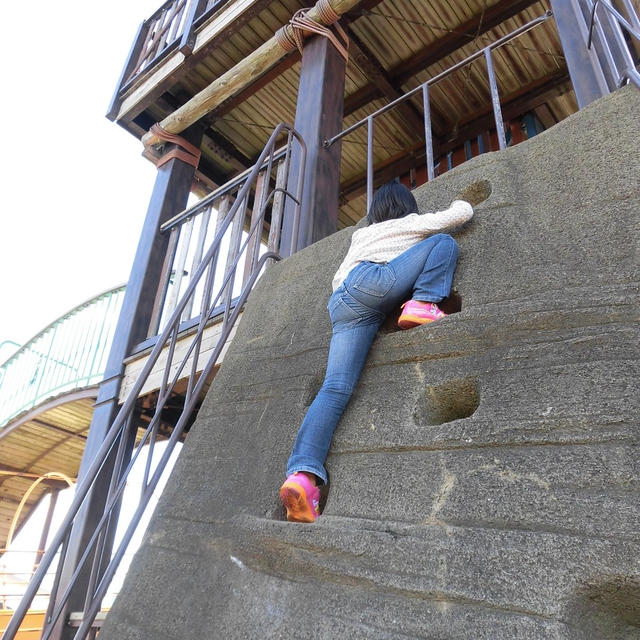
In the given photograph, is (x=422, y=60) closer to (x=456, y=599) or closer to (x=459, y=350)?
(x=459, y=350)

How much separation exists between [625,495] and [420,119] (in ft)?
20.1

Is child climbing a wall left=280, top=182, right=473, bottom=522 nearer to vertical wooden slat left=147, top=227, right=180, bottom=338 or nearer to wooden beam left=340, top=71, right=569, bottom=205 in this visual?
vertical wooden slat left=147, top=227, right=180, bottom=338

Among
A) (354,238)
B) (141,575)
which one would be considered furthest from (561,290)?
(141,575)

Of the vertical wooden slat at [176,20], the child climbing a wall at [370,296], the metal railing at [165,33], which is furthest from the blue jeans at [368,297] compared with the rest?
the vertical wooden slat at [176,20]

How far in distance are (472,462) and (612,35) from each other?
264 cm

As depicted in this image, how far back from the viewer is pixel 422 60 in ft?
19.5

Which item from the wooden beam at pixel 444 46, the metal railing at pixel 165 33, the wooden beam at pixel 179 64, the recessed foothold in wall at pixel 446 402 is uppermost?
the metal railing at pixel 165 33

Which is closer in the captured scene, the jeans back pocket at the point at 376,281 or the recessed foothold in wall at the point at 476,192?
the jeans back pocket at the point at 376,281

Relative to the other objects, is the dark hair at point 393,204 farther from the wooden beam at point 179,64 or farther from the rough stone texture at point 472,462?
the wooden beam at point 179,64

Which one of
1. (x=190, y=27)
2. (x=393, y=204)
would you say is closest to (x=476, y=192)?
(x=393, y=204)

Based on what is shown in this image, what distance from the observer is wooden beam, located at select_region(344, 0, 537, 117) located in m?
5.39

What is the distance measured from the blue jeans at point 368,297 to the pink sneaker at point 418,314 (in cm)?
3

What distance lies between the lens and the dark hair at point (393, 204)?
7.98 feet

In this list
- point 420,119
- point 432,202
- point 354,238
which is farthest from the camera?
point 420,119
